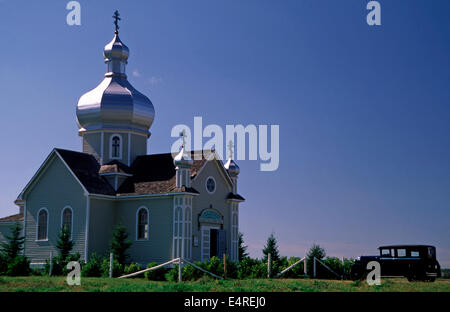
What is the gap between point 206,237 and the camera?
1421 inches

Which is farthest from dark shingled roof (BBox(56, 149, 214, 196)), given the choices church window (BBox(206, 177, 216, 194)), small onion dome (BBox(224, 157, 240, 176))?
small onion dome (BBox(224, 157, 240, 176))

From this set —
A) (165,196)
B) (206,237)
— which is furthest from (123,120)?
(206,237)

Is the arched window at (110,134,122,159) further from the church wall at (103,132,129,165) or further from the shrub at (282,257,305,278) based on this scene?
the shrub at (282,257,305,278)

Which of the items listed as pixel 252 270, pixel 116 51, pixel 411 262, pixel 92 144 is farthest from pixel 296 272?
pixel 116 51

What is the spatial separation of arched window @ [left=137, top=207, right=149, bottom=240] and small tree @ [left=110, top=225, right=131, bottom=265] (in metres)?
1.34

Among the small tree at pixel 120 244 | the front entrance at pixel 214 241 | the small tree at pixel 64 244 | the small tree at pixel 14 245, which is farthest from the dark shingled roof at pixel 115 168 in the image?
the front entrance at pixel 214 241

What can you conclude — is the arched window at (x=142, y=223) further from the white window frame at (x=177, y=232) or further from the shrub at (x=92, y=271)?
the shrub at (x=92, y=271)

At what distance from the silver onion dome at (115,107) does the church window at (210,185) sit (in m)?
5.74

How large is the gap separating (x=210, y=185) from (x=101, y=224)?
6673mm
